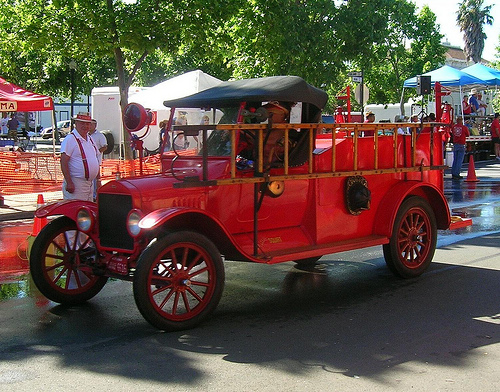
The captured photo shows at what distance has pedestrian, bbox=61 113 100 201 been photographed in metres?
8.28

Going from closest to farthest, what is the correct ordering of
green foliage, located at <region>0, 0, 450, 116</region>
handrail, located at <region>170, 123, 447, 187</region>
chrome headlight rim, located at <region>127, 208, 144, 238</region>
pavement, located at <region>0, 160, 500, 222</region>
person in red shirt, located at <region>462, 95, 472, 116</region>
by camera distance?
chrome headlight rim, located at <region>127, 208, 144, 238</region>, handrail, located at <region>170, 123, 447, 187</region>, pavement, located at <region>0, 160, 500, 222</region>, green foliage, located at <region>0, 0, 450, 116</region>, person in red shirt, located at <region>462, 95, 472, 116</region>

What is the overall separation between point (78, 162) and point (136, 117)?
6.29ft

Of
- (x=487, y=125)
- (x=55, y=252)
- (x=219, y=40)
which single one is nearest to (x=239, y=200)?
(x=55, y=252)

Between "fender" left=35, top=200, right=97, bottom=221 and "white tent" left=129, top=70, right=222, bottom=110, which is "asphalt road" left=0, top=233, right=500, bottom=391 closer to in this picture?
"fender" left=35, top=200, right=97, bottom=221

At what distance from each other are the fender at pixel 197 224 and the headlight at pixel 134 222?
0.13 meters

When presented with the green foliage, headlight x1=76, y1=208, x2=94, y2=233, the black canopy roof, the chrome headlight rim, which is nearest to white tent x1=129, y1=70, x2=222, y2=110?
the green foliage

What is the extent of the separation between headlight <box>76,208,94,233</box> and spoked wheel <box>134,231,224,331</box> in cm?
90

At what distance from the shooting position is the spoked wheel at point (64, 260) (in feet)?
20.9

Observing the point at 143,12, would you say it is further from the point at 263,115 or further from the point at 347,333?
the point at 347,333

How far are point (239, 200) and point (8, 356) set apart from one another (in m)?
2.46

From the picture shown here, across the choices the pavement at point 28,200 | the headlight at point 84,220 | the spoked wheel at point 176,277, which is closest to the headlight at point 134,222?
A: the spoked wheel at point 176,277

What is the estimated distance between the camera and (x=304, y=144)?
6.79 metres

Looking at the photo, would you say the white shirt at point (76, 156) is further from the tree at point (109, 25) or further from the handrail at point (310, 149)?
the tree at point (109, 25)

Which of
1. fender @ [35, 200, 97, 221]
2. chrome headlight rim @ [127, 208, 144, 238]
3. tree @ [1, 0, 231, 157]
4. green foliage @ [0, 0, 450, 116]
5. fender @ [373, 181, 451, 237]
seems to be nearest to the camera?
chrome headlight rim @ [127, 208, 144, 238]
